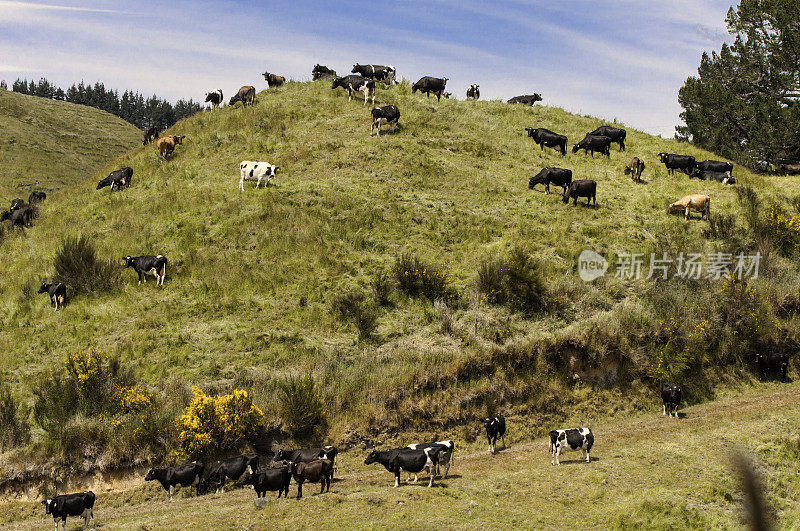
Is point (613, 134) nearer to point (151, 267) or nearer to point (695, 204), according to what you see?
point (695, 204)

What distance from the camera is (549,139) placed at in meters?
36.4

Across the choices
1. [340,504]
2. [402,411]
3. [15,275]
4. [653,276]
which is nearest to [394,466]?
[340,504]

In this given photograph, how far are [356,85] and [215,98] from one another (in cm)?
1035

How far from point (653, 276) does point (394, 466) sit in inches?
582

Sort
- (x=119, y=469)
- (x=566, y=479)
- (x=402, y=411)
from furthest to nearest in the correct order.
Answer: (x=402, y=411) → (x=119, y=469) → (x=566, y=479)

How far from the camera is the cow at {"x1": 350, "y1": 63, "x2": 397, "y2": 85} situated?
4197 cm

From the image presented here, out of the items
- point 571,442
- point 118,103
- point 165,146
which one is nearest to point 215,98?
point 165,146

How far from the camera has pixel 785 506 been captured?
13008mm

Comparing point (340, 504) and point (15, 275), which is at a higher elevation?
point (15, 275)

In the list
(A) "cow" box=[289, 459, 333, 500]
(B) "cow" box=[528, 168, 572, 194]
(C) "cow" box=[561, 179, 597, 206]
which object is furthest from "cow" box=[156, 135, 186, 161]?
(A) "cow" box=[289, 459, 333, 500]

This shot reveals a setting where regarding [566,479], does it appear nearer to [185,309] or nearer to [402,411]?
[402,411]

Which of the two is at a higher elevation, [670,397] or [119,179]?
[119,179]

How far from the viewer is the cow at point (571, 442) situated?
15.6 metres

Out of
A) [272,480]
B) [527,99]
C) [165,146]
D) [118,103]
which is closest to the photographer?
[272,480]
